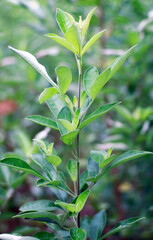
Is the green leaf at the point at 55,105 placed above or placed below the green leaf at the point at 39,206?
above

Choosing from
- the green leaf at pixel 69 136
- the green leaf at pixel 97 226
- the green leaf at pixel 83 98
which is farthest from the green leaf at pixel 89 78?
the green leaf at pixel 97 226

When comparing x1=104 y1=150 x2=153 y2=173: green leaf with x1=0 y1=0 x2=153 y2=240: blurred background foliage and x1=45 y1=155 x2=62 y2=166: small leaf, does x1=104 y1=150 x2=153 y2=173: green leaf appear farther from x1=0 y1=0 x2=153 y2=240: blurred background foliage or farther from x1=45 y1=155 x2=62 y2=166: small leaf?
x1=0 y1=0 x2=153 y2=240: blurred background foliage

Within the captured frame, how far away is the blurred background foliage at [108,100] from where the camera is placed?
4.08 feet

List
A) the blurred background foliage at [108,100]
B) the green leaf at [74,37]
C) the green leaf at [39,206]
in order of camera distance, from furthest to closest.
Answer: the blurred background foliage at [108,100], the green leaf at [39,206], the green leaf at [74,37]

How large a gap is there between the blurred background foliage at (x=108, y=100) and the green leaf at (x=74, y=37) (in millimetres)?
509

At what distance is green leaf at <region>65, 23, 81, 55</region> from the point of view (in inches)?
23.2

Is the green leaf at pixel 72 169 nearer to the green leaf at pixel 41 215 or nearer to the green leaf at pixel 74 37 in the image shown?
the green leaf at pixel 41 215

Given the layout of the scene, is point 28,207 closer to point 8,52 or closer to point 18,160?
point 18,160

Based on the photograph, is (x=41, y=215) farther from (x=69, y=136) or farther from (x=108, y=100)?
(x=108, y=100)

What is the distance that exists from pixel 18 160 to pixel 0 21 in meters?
1.56

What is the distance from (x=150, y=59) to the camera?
1.47m

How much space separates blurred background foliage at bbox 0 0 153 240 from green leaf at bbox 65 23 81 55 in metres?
0.51

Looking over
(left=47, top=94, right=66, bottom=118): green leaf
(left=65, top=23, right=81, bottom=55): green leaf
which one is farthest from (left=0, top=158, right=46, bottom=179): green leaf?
(left=65, top=23, right=81, bottom=55): green leaf

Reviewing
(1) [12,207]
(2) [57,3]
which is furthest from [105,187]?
(2) [57,3]
